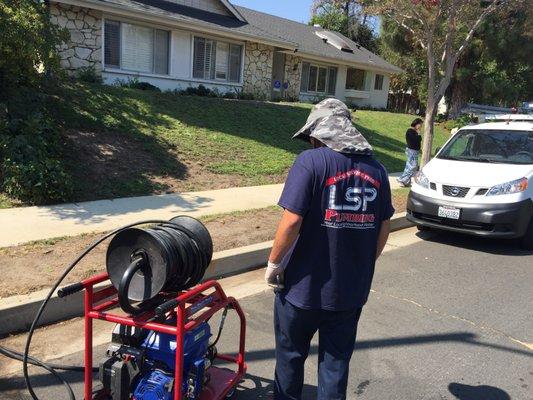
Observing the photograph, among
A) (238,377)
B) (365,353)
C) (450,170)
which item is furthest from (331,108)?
(450,170)

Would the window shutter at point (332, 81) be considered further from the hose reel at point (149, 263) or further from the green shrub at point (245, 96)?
the hose reel at point (149, 263)

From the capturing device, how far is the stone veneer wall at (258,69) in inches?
840

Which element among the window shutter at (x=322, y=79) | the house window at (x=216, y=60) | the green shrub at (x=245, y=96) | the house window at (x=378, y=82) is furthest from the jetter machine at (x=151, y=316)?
the house window at (x=378, y=82)

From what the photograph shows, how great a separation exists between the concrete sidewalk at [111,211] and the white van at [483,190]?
2.51 metres

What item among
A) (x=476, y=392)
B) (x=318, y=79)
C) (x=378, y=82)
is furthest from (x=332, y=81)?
(x=476, y=392)

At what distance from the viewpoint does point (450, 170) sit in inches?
304

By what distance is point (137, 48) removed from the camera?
17.9 m

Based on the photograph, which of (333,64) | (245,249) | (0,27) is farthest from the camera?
(333,64)

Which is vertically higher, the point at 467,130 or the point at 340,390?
the point at 467,130

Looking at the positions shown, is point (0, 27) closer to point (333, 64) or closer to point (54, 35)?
point (54, 35)

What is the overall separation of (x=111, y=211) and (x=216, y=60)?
14149 mm

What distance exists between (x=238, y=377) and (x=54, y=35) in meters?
8.52

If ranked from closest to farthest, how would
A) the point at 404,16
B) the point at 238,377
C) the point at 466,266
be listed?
the point at 238,377, the point at 466,266, the point at 404,16

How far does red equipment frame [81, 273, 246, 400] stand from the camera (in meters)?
2.54
